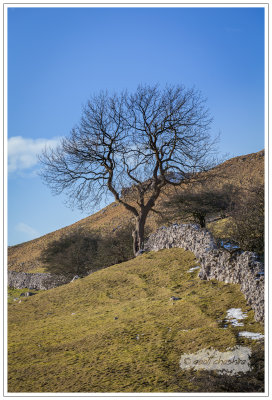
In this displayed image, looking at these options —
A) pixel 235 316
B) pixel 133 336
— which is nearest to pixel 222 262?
pixel 235 316

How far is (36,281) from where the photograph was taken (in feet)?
110

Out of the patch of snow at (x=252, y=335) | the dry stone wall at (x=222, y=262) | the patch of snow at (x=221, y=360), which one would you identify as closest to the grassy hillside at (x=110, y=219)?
the dry stone wall at (x=222, y=262)

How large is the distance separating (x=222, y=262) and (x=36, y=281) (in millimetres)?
24772

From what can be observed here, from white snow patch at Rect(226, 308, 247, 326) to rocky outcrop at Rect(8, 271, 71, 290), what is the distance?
73.9ft

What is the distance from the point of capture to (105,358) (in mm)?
8930

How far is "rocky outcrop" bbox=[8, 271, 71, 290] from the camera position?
102ft

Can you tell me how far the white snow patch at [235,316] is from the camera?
8.94m

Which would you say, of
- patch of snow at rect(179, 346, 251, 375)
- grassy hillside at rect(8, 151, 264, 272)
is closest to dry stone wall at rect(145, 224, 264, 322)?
patch of snow at rect(179, 346, 251, 375)

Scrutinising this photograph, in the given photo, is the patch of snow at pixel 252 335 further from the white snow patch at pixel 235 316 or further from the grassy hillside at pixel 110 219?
the grassy hillside at pixel 110 219

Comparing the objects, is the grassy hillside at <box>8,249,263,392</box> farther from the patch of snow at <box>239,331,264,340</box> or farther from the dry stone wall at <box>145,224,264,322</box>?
the dry stone wall at <box>145,224,264,322</box>

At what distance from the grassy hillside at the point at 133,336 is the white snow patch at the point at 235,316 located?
132 mm
